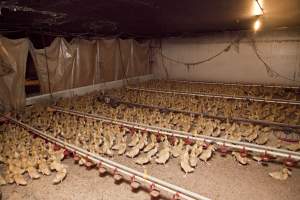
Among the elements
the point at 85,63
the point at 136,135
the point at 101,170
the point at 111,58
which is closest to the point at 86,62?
the point at 85,63

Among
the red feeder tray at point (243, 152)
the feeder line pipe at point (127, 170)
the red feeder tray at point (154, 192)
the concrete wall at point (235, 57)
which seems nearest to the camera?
the feeder line pipe at point (127, 170)

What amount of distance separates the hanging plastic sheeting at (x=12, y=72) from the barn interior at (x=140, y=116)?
3 centimetres

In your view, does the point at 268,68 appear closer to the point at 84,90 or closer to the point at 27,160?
the point at 84,90

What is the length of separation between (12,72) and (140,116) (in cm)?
384

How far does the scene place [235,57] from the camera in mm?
9211

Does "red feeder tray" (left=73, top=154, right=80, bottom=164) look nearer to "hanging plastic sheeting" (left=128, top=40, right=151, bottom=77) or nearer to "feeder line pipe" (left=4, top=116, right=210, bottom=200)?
"feeder line pipe" (left=4, top=116, right=210, bottom=200)

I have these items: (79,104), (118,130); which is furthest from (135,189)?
(79,104)

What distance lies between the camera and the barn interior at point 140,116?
116 inches

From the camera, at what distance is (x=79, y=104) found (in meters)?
6.30

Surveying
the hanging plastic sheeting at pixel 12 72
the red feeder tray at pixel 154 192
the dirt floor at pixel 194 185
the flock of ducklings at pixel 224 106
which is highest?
the hanging plastic sheeting at pixel 12 72

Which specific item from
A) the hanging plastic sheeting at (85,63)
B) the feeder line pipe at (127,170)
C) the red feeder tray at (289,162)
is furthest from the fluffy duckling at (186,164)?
the hanging plastic sheeting at (85,63)

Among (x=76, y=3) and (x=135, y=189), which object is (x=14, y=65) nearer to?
(x=76, y=3)

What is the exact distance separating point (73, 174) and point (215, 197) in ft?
6.66

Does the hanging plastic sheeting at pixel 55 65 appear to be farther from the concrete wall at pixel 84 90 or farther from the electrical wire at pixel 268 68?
the electrical wire at pixel 268 68
